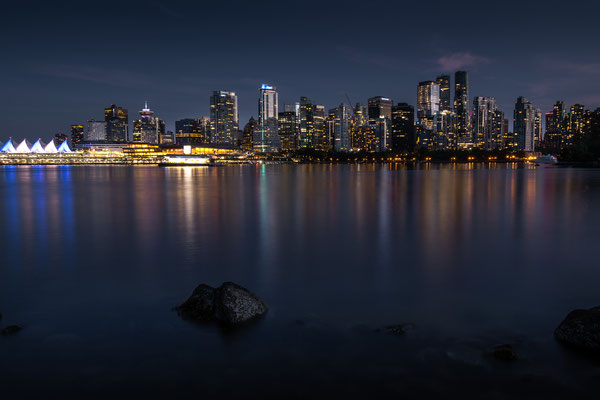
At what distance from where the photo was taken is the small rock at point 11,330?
8.96 m

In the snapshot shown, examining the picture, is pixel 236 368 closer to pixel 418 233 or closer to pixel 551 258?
pixel 551 258

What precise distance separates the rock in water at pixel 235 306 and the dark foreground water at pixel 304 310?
0.44 metres

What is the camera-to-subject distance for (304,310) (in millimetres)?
10250

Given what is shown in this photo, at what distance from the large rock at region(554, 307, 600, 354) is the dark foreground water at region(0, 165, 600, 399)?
0.29 m

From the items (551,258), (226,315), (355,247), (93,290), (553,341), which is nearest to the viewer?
(553,341)

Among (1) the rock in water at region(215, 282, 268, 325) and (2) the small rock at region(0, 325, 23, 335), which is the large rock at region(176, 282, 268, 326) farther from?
(2) the small rock at region(0, 325, 23, 335)

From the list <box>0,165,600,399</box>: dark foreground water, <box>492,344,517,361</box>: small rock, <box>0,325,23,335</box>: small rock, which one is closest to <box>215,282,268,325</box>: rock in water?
<box>0,165,600,399</box>: dark foreground water

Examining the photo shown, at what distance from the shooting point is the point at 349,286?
12125mm

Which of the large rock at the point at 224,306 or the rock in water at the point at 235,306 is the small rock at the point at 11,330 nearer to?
the large rock at the point at 224,306

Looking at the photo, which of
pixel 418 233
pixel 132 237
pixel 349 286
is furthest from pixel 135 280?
pixel 418 233

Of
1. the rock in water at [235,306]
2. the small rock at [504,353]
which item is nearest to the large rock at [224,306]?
the rock in water at [235,306]

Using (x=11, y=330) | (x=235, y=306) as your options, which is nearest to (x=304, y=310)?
(x=235, y=306)

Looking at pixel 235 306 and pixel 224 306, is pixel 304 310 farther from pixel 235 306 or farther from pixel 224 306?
pixel 224 306

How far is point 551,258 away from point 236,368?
1345 cm
